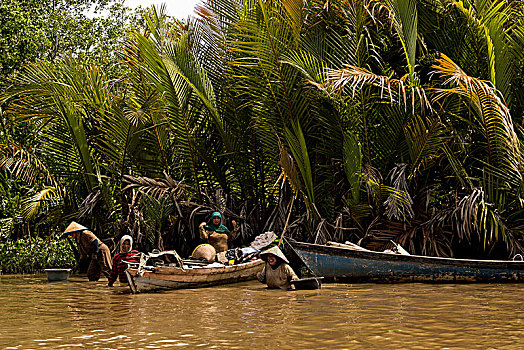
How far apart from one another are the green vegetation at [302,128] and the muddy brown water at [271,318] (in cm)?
196

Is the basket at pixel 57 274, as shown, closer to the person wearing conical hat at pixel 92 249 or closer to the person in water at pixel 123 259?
the person wearing conical hat at pixel 92 249

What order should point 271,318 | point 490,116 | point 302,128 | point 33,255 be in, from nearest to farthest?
1. point 271,318
2. point 490,116
3. point 302,128
4. point 33,255

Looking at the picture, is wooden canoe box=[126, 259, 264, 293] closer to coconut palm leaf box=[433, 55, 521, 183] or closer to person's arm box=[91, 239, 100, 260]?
person's arm box=[91, 239, 100, 260]

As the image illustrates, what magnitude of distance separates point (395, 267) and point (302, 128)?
3.29 m

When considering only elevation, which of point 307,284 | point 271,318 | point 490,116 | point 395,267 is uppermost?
point 490,116

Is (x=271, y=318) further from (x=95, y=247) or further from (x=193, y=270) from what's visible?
(x=95, y=247)

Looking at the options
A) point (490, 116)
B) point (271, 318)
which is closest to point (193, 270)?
point (271, 318)

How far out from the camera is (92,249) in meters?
12.0

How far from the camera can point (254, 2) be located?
476 inches

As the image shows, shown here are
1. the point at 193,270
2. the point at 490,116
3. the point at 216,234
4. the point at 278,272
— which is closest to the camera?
the point at 278,272

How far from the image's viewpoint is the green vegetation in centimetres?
1147

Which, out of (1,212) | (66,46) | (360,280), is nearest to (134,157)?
(1,212)

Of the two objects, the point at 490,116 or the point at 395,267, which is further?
the point at 490,116

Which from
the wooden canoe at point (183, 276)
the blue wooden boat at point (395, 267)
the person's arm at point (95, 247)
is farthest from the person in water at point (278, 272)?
the person's arm at point (95, 247)
